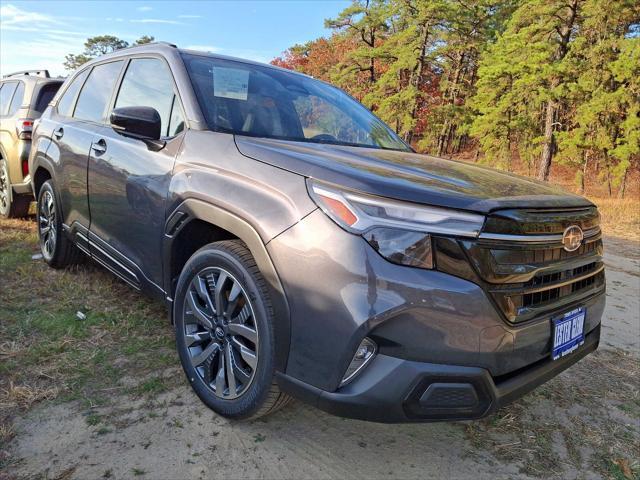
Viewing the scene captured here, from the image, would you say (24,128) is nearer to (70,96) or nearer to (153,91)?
(70,96)

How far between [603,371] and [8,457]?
335 centimetres

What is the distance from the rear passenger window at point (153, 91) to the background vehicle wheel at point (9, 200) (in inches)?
133

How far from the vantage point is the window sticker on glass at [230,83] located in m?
2.62

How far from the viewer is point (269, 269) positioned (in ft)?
5.95

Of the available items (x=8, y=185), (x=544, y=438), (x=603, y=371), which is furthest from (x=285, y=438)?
(x=8, y=185)

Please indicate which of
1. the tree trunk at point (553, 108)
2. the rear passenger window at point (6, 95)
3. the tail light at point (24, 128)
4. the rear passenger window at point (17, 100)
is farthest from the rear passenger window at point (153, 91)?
the tree trunk at point (553, 108)

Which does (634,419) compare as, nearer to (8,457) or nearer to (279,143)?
(279,143)

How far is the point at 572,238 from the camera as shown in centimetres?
192

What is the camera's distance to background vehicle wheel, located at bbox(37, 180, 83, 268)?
12.7ft

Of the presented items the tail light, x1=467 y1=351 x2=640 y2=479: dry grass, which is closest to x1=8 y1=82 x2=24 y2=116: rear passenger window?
the tail light

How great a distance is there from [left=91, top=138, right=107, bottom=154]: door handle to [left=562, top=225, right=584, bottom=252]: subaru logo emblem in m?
2.67

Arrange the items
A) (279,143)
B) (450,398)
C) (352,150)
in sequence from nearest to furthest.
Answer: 1. (450,398)
2. (279,143)
3. (352,150)

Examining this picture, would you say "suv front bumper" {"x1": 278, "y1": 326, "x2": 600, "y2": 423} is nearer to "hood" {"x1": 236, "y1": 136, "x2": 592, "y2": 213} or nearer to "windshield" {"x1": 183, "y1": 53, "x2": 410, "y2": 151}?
"hood" {"x1": 236, "y1": 136, "x2": 592, "y2": 213}

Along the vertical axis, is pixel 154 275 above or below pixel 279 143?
below
